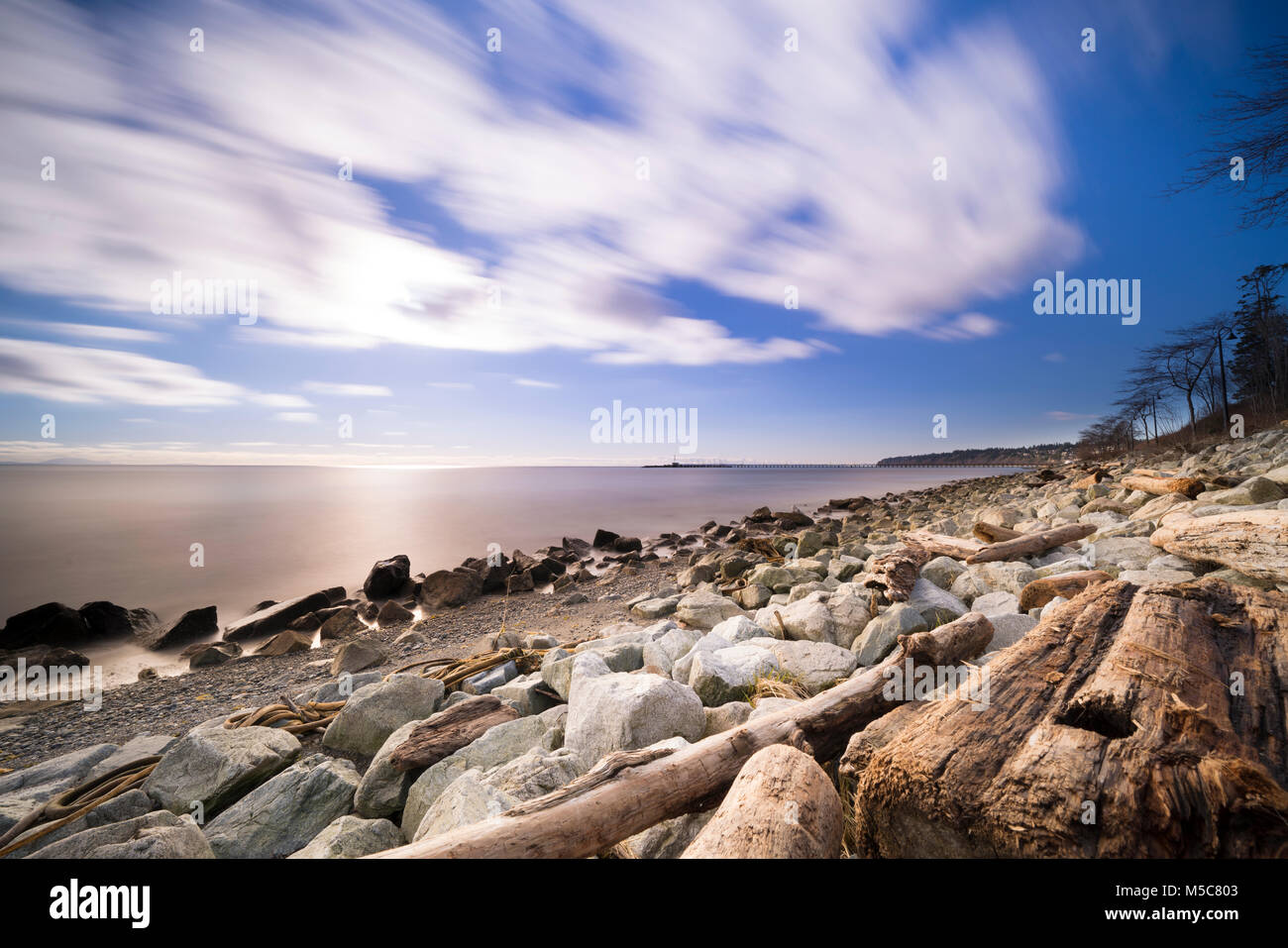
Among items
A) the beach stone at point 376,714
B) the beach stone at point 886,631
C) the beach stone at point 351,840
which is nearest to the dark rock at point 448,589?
the beach stone at point 376,714

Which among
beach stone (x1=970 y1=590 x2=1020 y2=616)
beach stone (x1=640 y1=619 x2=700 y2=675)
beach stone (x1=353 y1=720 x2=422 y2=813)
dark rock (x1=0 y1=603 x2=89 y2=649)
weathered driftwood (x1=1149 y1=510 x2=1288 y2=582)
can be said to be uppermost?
weathered driftwood (x1=1149 y1=510 x2=1288 y2=582)

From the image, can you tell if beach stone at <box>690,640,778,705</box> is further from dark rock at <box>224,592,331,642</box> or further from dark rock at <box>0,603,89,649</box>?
dark rock at <box>0,603,89,649</box>

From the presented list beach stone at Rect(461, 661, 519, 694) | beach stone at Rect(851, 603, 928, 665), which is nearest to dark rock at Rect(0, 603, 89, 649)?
beach stone at Rect(461, 661, 519, 694)

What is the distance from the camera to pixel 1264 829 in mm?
1414

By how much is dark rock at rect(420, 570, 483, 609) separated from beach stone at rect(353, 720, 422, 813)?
29.2ft

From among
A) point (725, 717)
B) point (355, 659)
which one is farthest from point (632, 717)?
point (355, 659)

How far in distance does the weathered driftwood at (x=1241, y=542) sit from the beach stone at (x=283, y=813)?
7111 mm

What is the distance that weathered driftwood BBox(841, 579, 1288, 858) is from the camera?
4.90 ft

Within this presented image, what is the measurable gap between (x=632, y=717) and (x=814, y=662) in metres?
1.88

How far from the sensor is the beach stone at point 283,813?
280 centimetres

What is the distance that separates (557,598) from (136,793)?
8.87 m

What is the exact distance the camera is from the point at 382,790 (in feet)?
10.3

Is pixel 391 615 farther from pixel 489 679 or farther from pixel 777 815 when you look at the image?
pixel 777 815
